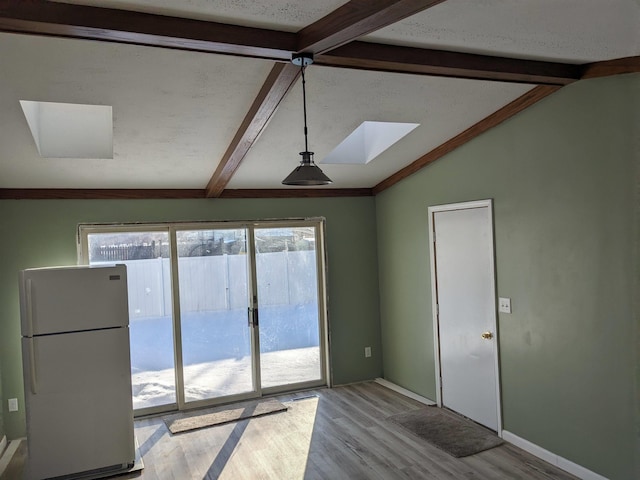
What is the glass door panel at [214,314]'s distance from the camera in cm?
514

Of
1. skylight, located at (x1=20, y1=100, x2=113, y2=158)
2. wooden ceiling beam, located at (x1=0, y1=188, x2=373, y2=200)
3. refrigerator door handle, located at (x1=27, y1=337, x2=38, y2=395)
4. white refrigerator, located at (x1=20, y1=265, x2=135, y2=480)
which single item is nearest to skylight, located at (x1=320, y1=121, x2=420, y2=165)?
wooden ceiling beam, located at (x1=0, y1=188, x2=373, y2=200)

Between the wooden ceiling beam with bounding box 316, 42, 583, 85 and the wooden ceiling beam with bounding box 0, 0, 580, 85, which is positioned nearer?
the wooden ceiling beam with bounding box 0, 0, 580, 85

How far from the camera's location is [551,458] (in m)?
3.62

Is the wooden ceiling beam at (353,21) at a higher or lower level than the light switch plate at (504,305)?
higher

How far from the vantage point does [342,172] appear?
508 centimetres

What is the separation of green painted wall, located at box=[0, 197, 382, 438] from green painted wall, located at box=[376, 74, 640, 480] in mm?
1505

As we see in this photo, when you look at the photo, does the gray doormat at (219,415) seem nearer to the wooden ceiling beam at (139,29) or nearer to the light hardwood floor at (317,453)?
the light hardwood floor at (317,453)

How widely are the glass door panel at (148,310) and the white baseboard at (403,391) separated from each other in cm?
227

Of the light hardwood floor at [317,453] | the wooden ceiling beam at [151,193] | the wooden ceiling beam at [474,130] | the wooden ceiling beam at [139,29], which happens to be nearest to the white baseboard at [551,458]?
the light hardwood floor at [317,453]

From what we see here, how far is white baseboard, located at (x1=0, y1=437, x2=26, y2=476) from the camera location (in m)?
3.91

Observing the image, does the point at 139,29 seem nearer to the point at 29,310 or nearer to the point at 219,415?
the point at 29,310

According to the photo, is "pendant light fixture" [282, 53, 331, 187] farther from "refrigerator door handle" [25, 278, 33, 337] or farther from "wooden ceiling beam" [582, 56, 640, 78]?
"refrigerator door handle" [25, 278, 33, 337]

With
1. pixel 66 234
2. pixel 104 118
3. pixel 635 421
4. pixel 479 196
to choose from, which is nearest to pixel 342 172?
pixel 479 196

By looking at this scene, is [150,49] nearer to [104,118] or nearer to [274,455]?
[104,118]
